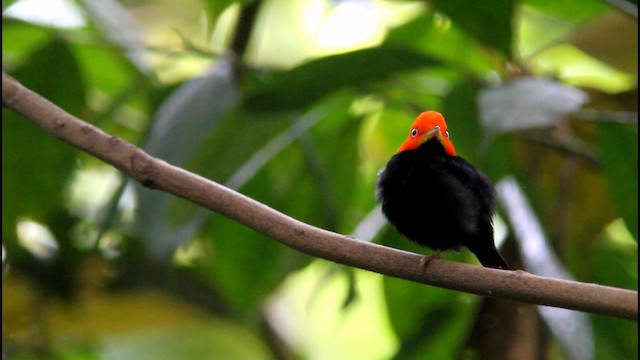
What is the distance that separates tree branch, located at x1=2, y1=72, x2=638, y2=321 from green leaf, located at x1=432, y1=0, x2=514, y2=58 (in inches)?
43.6

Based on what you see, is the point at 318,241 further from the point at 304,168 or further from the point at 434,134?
the point at 304,168

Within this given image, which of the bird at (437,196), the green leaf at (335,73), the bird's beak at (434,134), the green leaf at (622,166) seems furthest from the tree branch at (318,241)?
the green leaf at (622,166)

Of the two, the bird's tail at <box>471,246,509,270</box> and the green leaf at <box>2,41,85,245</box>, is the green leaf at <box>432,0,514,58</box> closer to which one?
the bird's tail at <box>471,246,509,270</box>

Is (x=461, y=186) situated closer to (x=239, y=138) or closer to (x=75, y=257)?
(x=239, y=138)

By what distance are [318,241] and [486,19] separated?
Answer: 1.17 m

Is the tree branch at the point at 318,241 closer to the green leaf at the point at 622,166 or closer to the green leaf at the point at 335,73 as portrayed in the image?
the green leaf at the point at 335,73

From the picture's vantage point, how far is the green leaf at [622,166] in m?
2.47

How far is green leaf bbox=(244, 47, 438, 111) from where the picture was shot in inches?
105

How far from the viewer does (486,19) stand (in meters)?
2.54

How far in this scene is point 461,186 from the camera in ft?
6.38

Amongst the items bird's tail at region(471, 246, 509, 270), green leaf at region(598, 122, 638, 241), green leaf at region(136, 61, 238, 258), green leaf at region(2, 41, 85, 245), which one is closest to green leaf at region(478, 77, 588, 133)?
green leaf at region(598, 122, 638, 241)

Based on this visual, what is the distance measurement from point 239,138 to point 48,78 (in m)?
0.68

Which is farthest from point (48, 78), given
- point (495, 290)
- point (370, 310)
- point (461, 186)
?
point (370, 310)

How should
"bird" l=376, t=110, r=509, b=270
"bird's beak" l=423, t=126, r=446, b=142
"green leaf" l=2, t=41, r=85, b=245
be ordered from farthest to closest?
"green leaf" l=2, t=41, r=85, b=245, "bird's beak" l=423, t=126, r=446, b=142, "bird" l=376, t=110, r=509, b=270
